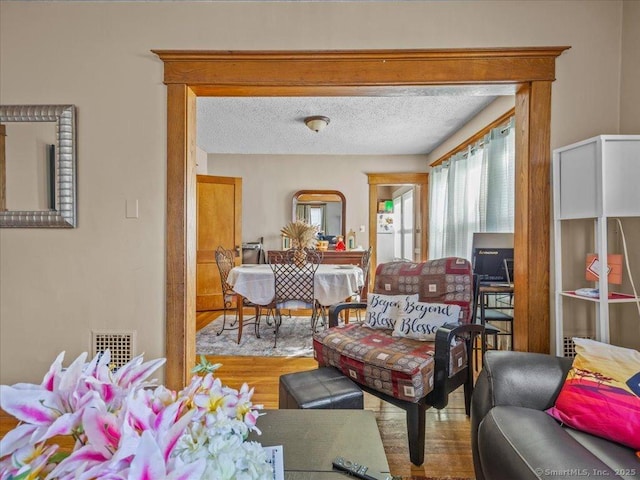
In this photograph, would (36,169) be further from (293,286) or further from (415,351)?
(415,351)

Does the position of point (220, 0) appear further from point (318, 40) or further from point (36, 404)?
point (36, 404)

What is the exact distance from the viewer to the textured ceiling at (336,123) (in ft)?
11.4

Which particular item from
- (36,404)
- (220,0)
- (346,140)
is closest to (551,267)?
(36,404)

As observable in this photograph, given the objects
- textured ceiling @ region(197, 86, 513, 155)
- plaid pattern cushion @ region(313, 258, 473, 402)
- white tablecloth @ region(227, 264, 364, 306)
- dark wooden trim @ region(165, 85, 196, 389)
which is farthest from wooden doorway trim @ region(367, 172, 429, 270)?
dark wooden trim @ region(165, 85, 196, 389)

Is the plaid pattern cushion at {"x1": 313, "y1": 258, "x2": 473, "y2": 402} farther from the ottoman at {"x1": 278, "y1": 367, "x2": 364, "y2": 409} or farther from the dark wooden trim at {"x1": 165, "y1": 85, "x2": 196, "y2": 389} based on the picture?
the dark wooden trim at {"x1": 165, "y1": 85, "x2": 196, "y2": 389}

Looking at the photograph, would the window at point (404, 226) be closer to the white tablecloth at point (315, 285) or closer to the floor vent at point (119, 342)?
the white tablecloth at point (315, 285)

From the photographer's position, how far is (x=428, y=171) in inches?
222

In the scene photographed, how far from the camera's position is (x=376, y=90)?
83.7 inches

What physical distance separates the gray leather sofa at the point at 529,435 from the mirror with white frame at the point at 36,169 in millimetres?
2448

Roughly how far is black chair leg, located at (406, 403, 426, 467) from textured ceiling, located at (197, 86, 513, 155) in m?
2.30

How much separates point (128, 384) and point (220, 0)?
2.26 meters

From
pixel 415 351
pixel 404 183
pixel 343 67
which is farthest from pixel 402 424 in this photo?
pixel 404 183

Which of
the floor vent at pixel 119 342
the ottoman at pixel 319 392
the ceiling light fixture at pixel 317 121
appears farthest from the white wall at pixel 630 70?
the floor vent at pixel 119 342

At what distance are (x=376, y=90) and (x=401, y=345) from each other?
1.58 meters
